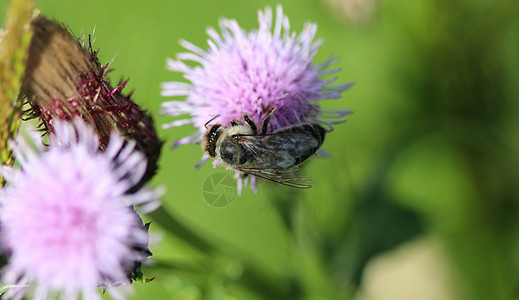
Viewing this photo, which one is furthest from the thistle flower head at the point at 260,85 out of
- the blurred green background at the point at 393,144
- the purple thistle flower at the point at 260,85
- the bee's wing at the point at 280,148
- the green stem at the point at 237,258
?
the blurred green background at the point at 393,144

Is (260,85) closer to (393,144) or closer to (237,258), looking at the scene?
(237,258)

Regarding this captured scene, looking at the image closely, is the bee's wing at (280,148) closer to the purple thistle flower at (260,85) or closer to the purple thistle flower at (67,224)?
the purple thistle flower at (260,85)

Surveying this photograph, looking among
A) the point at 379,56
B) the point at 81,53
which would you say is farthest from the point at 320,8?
the point at 81,53

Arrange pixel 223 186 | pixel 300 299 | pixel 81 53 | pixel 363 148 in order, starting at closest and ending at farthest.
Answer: pixel 81 53 → pixel 223 186 → pixel 300 299 → pixel 363 148

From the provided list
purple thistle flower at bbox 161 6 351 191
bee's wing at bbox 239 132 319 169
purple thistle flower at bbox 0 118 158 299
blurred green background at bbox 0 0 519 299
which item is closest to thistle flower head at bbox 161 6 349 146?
purple thistle flower at bbox 161 6 351 191

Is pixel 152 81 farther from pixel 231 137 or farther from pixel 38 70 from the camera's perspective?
pixel 38 70

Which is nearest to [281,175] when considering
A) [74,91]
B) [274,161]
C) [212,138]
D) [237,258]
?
[274,161]
